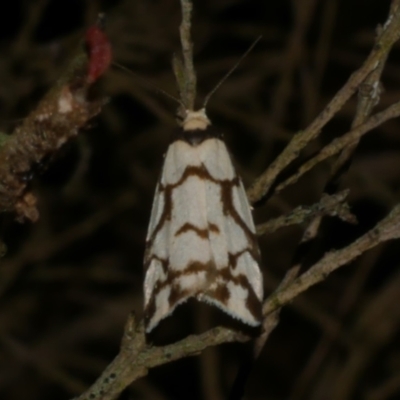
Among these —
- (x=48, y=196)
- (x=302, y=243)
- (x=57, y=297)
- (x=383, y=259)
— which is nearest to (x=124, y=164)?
(x=48, y=196)

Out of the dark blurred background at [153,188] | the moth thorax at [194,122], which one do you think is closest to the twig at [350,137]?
the moth thorax at [194,122]

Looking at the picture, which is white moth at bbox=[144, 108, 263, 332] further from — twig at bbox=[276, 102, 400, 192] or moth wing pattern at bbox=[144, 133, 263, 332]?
twig at bbox=[276, 102, 400, 192]

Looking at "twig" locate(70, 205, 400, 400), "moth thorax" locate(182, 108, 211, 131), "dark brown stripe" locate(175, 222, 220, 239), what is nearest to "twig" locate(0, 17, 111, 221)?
"twig" locate(70, 205, 400, 400)

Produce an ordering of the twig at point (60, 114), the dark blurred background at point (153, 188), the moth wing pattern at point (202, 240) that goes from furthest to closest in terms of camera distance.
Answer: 1. the dark blurred background at point (153, 188)
2. the moth wing pattern at point (202, 240)
3. the twig at point (60, 114)

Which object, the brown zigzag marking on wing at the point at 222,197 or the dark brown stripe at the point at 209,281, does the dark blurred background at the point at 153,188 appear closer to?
the brown zigzag marking on wing at the point at 222,197

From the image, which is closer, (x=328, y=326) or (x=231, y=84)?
(x=328, y=326)

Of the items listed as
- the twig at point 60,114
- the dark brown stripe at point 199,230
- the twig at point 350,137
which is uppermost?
the dark brown stripe at point 199,230

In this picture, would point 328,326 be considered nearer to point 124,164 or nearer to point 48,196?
point 124,164
